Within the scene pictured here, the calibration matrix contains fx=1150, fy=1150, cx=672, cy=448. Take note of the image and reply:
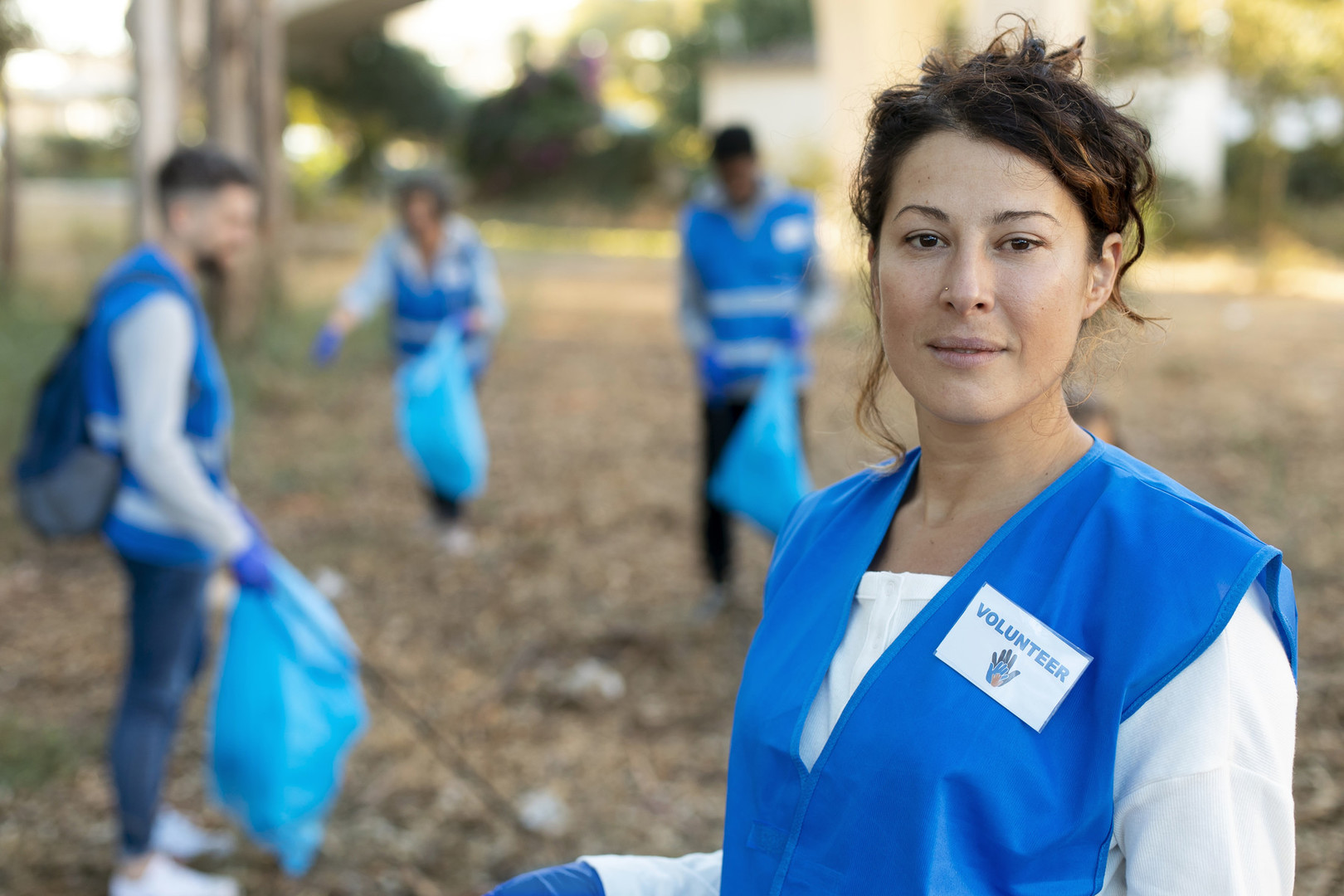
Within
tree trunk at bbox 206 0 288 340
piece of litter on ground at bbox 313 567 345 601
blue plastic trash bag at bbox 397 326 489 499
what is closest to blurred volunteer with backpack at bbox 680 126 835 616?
blue plastic trash bag at bbox 397 326 489 499

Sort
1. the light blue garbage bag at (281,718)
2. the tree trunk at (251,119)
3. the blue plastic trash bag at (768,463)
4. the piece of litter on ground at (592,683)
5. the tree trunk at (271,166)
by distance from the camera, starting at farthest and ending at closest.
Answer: the tree trunk at (271,166) → the tree trunk at (251,119) → the blue plastic trash bag at (768,463) → the piece of litter on ground at (592,683) → the light blue garbage bag at (281,718)

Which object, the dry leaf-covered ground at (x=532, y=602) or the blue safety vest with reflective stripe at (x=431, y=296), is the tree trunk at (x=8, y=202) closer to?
the dry leaf-covered ground at (x=532, y=602)

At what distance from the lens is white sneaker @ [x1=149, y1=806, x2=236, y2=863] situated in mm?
2893

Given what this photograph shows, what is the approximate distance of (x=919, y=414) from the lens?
1.20 m

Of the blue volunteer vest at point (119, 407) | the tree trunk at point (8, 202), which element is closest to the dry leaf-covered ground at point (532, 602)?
the blue volunteer vest at point (119, 407)

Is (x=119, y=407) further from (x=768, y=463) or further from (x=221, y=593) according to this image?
(x=221, y=593)

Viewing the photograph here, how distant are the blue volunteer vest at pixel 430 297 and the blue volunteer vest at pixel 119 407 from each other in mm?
2474

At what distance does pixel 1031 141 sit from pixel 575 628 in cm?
348

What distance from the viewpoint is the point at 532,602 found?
4617 millimetres

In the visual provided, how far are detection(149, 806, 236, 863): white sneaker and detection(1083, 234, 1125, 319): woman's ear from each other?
2.64 m

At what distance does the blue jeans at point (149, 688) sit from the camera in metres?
2.53

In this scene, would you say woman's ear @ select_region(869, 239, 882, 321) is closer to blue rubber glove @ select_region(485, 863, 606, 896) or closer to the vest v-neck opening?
the vest v-neck opening

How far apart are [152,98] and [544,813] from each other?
13.6 ft

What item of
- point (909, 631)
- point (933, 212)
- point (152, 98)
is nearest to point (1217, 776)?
point (909, 631)
